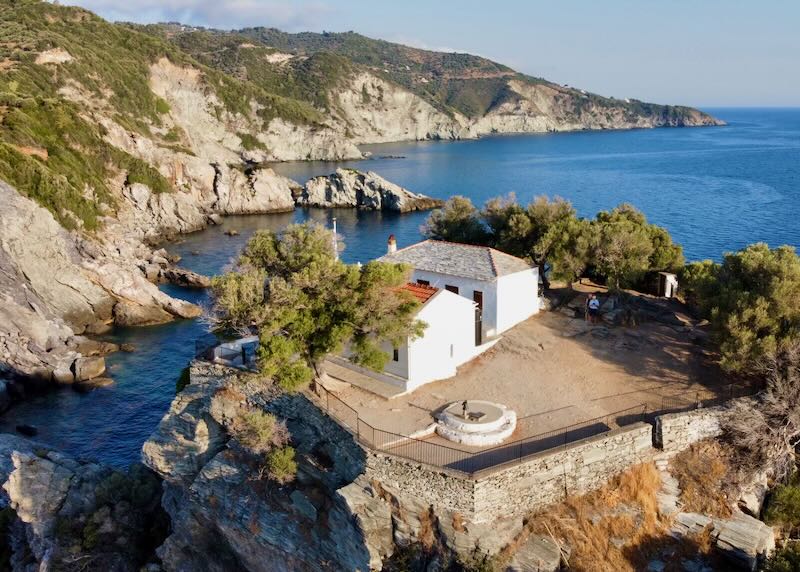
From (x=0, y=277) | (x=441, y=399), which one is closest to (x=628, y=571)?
(x=441, y=399)

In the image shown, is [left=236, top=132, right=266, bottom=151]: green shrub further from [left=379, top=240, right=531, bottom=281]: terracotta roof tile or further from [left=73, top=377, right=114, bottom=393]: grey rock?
[left=379, top=240, right=531, bottom=281]: terracotta roof tile

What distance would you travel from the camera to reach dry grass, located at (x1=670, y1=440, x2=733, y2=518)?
19734mm

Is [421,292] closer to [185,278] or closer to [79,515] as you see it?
[79,515]

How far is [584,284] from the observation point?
37.3 metres

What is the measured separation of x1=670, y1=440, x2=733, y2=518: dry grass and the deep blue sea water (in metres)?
20.0

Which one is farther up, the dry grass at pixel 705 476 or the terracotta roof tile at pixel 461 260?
the terracotta roof tile at pixel 461 260

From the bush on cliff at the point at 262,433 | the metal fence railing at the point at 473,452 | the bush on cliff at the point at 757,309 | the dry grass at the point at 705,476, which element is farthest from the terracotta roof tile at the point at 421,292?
the bush on cliff at the point at 757,309

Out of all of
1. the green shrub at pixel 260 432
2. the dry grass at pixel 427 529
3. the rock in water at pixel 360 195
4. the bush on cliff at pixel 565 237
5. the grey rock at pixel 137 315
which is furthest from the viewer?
the rock in water at pixel 360 195

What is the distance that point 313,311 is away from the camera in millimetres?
23141

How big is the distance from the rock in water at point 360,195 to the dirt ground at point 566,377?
71064 millimetres

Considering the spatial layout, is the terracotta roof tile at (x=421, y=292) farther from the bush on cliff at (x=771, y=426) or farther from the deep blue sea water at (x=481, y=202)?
the bush on cliff at (x=771, y=426)

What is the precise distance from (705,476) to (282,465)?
13.5 m

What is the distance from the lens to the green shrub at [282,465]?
68.8 ft

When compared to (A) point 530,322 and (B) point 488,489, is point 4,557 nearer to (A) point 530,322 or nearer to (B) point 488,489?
(B) point 488,489
